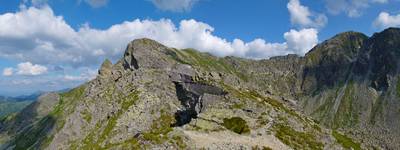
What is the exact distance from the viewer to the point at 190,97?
141 meters

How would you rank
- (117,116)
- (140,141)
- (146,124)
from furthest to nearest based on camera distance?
(117,116) → (146,124) → (140,141)

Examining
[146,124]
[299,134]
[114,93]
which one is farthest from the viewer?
[114,93]

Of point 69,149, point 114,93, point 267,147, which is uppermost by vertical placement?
point 114,93

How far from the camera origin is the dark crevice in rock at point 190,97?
5108 inches

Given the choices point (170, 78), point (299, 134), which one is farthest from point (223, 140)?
point (170, 78)

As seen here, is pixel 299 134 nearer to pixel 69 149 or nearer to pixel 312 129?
pixel 312 129

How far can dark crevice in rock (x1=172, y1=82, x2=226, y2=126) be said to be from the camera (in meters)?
130

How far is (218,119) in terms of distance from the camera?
11050 centimetres

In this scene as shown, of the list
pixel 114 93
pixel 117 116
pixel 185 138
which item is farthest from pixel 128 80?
pixel 185 138

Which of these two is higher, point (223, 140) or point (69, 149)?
point (223, 140)

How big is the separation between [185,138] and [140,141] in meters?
10.1

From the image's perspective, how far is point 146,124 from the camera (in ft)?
454

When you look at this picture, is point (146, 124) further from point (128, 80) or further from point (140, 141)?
point (140, 141)

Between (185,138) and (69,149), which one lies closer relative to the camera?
(185,138)
